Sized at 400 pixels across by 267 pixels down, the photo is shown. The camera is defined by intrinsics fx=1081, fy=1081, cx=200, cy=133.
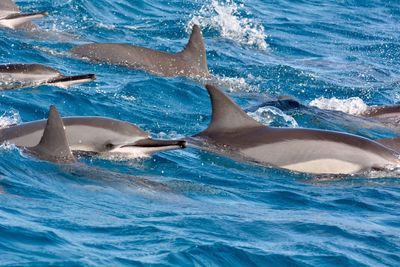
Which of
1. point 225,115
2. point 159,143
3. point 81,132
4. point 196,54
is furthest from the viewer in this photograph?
point 196,54

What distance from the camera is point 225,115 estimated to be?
12.7 metres

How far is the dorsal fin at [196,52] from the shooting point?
1789 cm

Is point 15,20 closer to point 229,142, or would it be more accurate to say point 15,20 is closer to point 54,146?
point 229,142

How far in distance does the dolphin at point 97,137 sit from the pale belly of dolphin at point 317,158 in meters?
1.22

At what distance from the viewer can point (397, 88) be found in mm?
19531

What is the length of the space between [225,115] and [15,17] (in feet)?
24.8

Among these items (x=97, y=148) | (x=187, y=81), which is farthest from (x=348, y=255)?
(x=187, y=81)

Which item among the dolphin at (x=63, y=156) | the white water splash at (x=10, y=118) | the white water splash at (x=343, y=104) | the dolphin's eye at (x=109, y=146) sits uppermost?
the dolphin at (x=63, y=156)

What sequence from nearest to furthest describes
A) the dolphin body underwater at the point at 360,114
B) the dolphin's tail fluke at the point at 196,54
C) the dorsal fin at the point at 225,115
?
the dorsal fin at the point at 225,115 → the dolphin body underwater at the point at 360,114 → the dolphin's tail fluke at the point at 196,54

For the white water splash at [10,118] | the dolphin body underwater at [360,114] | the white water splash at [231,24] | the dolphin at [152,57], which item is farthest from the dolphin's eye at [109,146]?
the white water splash at [231,24]


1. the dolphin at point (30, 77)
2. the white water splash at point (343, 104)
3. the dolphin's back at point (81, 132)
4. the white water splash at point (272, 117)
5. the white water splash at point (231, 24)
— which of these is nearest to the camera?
the dolphin's back at point (81, 132)

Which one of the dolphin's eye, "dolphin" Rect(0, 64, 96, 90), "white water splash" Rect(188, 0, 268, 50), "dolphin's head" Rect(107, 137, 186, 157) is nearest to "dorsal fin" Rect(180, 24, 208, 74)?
"dolphin" Rect(0, 64, 96, 90)

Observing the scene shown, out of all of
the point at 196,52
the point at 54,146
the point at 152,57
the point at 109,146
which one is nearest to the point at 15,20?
the point at 152,57

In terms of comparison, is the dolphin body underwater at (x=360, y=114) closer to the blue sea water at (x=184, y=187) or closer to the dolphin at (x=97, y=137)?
the blue sea water at (x=184, y=187)
